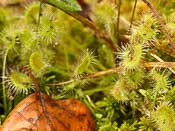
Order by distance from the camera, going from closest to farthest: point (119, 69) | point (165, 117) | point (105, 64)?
1. point (165, 117)
2. point (119, 69)
3. point (105, 64)

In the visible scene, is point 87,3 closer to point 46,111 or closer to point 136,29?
point 136,29

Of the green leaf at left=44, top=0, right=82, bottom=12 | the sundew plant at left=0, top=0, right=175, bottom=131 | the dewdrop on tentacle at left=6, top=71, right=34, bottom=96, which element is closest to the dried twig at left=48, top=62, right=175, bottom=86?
the sundew plant at left=0, top=0, right=175, bottom=131

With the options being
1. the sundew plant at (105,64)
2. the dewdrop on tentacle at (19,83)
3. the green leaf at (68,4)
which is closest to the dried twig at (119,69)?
the sundew plant at (105,64)

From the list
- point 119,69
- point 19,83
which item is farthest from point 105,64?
point 19,83

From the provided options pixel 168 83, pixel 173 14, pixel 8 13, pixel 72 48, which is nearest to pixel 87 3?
pixel 72 48

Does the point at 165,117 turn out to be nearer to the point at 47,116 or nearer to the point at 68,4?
the point at 47,116

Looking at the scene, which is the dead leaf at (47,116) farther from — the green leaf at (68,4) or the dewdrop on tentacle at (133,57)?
the green leaf at (68,4)
